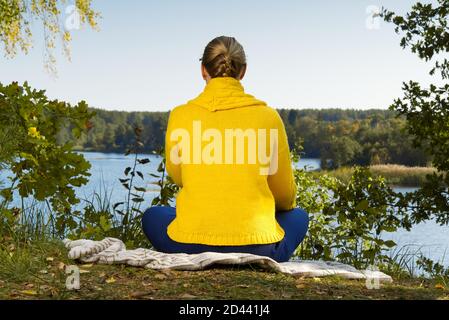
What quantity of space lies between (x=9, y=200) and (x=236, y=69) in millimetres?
2197

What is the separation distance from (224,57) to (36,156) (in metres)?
1.95

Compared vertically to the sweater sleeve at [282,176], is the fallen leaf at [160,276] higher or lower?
lower

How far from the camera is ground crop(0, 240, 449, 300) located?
10.4 ft

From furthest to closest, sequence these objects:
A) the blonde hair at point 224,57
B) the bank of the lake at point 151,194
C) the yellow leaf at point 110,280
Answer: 1. the bank of the lake at point 151,194
2. the blonde hair at point 224,57
3. the yellow leaf at point 110,280

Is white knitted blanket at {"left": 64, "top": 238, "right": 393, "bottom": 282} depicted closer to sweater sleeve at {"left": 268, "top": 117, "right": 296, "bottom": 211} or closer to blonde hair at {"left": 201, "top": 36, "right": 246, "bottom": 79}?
sweater sleeve at {"left": 268, "top": 117, "right": 296, "bottom": 211}

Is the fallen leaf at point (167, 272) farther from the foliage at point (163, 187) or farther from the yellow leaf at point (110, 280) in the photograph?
the foliage at point (163, 187)

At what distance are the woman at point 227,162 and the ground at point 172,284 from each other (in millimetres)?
231

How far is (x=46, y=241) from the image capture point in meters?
4.47

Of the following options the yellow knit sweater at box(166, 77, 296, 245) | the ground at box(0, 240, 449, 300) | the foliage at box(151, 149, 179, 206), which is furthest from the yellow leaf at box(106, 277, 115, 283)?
the foliage at box(151, 149, 179, 206)

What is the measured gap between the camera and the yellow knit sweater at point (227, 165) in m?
3.63

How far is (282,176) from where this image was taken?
3.77 meters

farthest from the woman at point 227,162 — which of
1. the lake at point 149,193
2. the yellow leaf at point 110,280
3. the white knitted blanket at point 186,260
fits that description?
the lake at point 149,193
